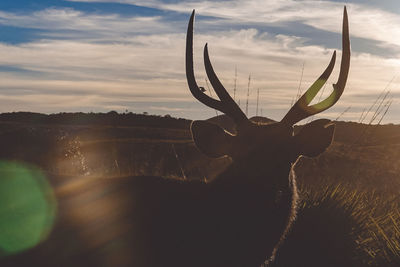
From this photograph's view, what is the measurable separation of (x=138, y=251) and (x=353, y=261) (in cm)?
272

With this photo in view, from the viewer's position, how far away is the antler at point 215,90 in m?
4.42

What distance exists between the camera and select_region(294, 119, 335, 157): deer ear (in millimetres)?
4469

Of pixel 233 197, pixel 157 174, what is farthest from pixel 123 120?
pixel 233 197

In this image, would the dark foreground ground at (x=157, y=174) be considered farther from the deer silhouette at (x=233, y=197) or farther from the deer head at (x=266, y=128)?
the deer head at (x=266, y=128)

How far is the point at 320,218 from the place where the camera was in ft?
20.2

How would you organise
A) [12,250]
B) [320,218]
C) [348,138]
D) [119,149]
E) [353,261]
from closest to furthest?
1. [12,250]
2. [353,261]
3. [320,218]
4. [119,149]
5. [348,138]

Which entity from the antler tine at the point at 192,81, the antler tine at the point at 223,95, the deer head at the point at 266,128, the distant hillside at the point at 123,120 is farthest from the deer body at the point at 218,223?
the distant hillside at the point at 123,120

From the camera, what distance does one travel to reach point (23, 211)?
4.08m

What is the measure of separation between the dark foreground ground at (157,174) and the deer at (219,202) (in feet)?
0.07

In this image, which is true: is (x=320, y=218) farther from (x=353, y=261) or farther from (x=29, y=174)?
(x=29, y=174)

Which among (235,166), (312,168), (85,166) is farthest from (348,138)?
(235,166)

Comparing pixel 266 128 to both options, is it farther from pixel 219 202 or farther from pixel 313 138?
pixel 219 202

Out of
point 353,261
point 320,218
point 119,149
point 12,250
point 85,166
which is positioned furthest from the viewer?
point 119,149

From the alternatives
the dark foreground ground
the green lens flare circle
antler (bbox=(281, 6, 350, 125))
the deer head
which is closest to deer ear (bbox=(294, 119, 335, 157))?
the deer head
